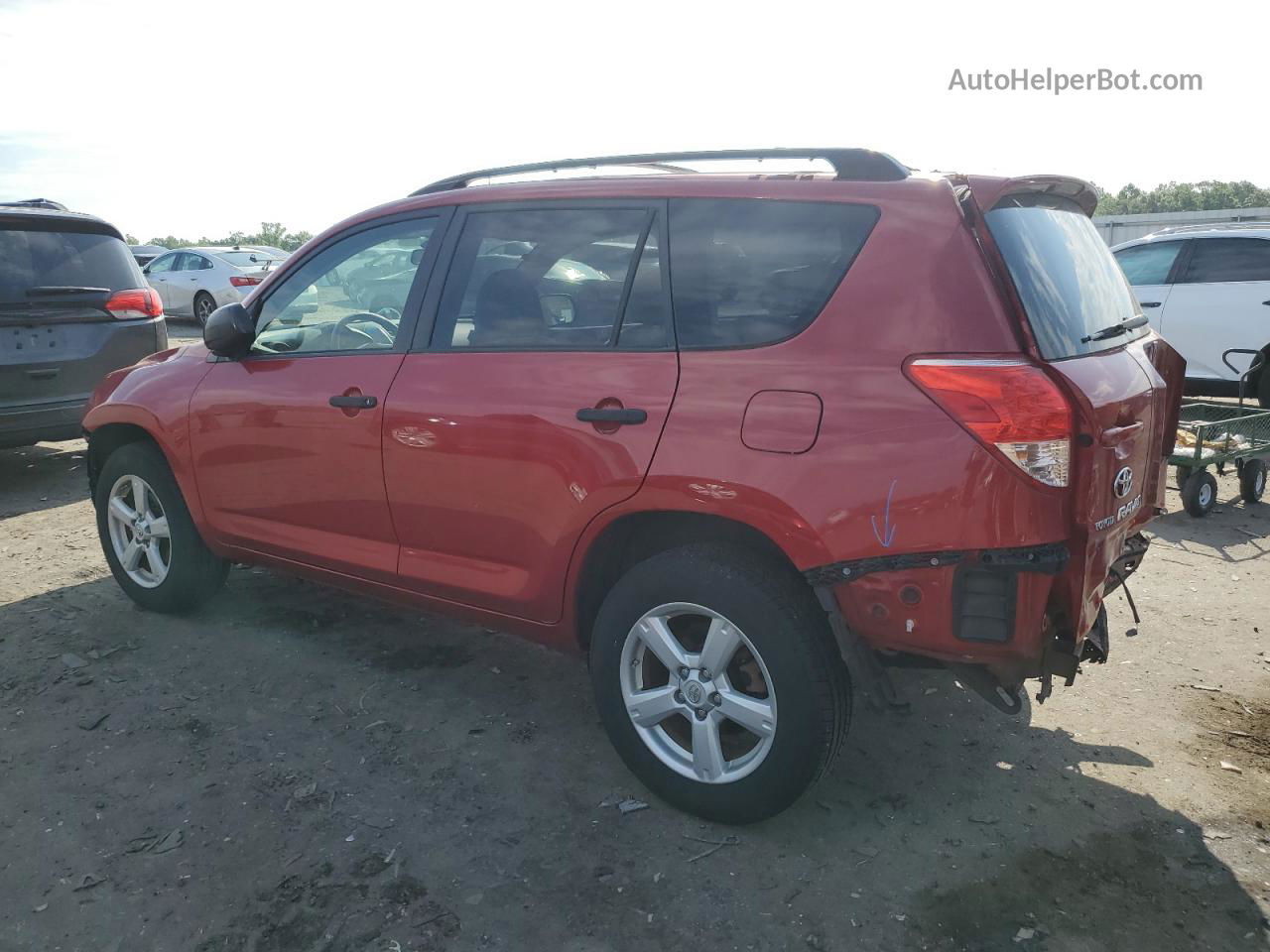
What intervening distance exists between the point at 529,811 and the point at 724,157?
208 centimetres

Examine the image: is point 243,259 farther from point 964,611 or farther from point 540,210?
point 964,611

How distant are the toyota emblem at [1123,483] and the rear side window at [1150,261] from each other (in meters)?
7.90

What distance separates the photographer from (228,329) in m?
3.88

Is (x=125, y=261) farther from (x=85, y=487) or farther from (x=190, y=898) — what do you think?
(x=190, y=898)

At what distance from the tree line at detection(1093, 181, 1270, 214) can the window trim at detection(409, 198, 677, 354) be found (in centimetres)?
3745

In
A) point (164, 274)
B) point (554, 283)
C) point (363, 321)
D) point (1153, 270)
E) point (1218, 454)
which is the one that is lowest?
point (1218, 454)

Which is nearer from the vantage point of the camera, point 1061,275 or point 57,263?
point 1061,275

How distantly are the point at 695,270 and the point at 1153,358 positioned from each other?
1539mm

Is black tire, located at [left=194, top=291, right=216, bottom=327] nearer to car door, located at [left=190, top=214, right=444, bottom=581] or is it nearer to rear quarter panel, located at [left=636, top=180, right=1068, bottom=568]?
car door, located at [left=190, top=214, right=444, bottom=581]

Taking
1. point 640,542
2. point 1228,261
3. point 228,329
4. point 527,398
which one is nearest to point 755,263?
point 527,398

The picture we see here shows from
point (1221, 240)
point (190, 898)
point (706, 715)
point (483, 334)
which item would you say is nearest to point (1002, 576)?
point (706, 715)

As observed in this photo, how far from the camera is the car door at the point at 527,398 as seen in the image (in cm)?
293

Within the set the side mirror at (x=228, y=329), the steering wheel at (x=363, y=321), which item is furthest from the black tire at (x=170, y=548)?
the steering wheel at (x=363, y=321)

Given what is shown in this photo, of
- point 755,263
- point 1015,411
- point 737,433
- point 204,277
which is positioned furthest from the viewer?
point 204,277
